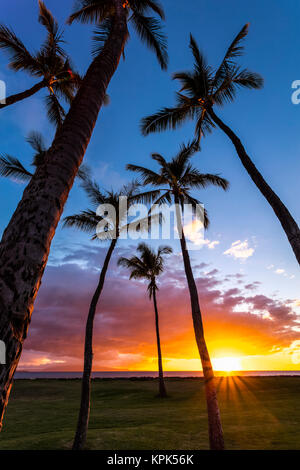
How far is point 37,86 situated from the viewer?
866cm

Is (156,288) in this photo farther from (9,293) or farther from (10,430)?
(9,293)

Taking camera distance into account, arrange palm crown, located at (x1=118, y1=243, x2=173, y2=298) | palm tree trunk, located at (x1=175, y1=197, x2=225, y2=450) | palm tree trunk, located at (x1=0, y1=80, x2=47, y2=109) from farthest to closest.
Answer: palm crown, located at (x1=118, y1=243, x2=173, y2=298) < palm tree trunk, located at (x1=175, y1=197, x2=225, y2=450) < palm tree trunk, located at (x1=0, y1=80, x2=47, y2=109)

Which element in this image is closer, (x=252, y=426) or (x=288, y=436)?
(x=288, y=436)

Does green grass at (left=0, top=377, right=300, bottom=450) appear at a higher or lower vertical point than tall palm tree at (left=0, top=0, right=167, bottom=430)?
lower

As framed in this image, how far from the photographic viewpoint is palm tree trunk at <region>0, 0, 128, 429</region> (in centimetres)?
203

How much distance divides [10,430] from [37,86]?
51.1 feet

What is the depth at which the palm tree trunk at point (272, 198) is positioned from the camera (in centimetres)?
638

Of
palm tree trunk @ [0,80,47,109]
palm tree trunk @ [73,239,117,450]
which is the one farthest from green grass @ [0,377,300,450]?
palm tree trunk @ [0,80,47,109]

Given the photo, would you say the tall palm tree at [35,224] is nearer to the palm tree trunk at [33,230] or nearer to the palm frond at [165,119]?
the palm tree trunk at [33,230]

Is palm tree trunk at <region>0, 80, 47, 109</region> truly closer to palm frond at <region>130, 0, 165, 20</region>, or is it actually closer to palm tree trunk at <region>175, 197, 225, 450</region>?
palm frond at <region>130, 0, 165, 20</region>

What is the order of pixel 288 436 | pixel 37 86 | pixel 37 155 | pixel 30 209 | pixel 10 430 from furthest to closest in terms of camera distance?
pixel 37 155
pixel 10 430
pixel 288 436
pixel 37 86
pixel 30 209

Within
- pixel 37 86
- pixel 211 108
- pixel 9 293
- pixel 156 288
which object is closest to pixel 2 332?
pixel 9 293

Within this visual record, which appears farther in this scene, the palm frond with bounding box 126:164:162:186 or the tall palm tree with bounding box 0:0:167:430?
the palm frond with bounding box 126:164:162:186

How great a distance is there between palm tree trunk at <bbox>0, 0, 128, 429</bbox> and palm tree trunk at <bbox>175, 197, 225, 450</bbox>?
29.9ft
